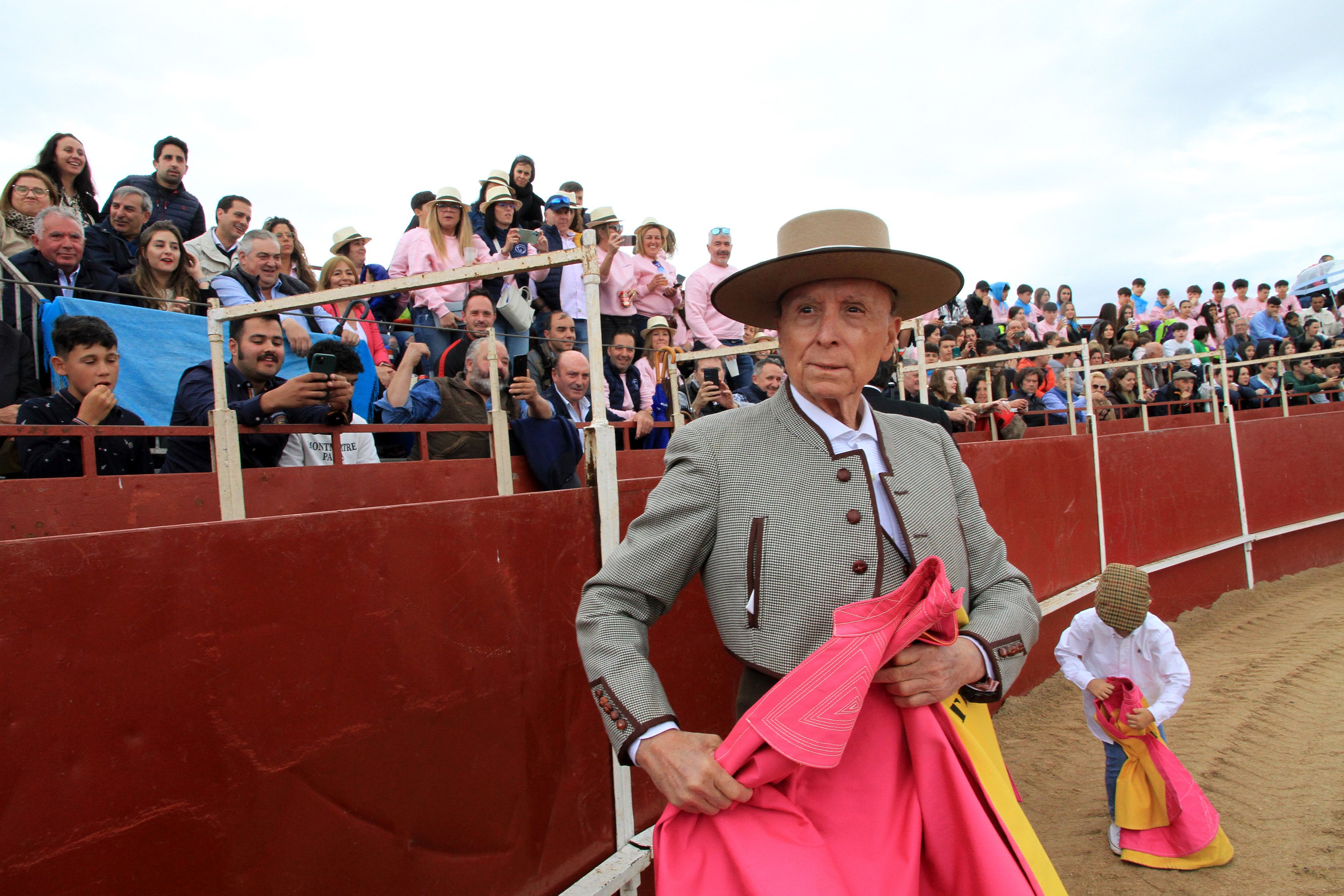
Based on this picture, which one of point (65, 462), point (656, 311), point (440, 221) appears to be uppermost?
point (440, 221)

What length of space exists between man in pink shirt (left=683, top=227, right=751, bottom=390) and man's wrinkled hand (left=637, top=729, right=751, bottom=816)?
20.1ft

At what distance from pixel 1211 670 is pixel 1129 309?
10602mm

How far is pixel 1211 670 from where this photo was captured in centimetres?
689

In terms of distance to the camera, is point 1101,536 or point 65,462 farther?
point 1101,536

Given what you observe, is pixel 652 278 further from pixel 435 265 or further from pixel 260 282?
pixel 260 282

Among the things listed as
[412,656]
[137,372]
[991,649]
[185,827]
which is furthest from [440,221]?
[991,649]

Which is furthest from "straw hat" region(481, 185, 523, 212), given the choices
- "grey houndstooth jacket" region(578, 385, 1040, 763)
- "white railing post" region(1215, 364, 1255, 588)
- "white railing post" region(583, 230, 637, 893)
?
"white railing post" region(1215, 364, 1255, 588)

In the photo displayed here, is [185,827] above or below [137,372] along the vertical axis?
below

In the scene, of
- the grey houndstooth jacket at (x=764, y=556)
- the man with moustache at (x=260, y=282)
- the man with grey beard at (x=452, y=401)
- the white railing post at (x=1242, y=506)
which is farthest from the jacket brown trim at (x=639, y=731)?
the white railing post at (x=1242, y=506)

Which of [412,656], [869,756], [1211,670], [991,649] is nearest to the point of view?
[869,756]

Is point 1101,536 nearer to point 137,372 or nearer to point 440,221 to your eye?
point 440,221

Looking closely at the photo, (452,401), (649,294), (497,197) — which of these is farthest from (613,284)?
(452,401)

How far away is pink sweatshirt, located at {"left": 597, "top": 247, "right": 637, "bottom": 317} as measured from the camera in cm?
715

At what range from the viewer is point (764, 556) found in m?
1.64
